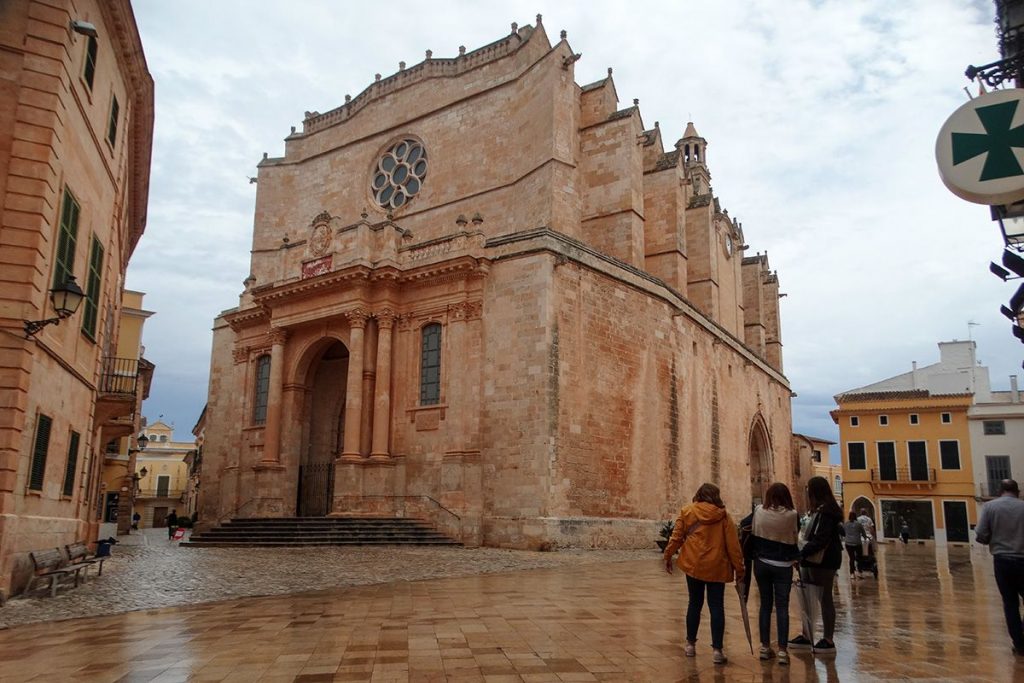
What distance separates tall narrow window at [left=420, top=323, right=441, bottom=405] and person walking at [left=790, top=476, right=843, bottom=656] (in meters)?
15.0

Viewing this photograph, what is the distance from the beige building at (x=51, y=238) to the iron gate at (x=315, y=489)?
10.6 meters

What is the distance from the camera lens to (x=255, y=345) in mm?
25297

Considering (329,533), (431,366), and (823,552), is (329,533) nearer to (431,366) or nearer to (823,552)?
(431,366)

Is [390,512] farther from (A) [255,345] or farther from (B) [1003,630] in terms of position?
(B) [1003,630]

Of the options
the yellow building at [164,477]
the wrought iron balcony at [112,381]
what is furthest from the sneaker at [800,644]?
the yellow building at [164,477]

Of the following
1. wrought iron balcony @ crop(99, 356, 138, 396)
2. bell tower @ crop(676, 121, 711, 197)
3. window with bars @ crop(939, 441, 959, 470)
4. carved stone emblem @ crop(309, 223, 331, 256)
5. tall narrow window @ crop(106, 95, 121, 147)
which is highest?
bell tower @ crop(676, 121, 711, 197)

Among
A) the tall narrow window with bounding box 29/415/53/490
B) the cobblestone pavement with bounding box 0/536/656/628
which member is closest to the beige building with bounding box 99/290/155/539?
the cobblestone pavement with bounding box 0/536/656/628

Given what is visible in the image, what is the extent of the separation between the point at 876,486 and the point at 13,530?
37938mm

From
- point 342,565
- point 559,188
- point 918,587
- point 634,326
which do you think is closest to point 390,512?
point 342,565

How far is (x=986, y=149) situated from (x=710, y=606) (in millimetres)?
3941

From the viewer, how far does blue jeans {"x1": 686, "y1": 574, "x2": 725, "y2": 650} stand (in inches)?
221

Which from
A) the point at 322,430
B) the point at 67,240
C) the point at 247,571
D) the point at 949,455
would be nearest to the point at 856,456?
the point at 949,455

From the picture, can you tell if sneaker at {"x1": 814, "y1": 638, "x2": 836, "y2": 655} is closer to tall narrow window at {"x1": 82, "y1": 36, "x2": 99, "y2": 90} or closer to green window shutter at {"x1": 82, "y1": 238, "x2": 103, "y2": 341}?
green window shutter at {"x1": 82, "y1": 238, "x2": 103, "y2": 341}

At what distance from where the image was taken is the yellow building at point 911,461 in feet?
117
